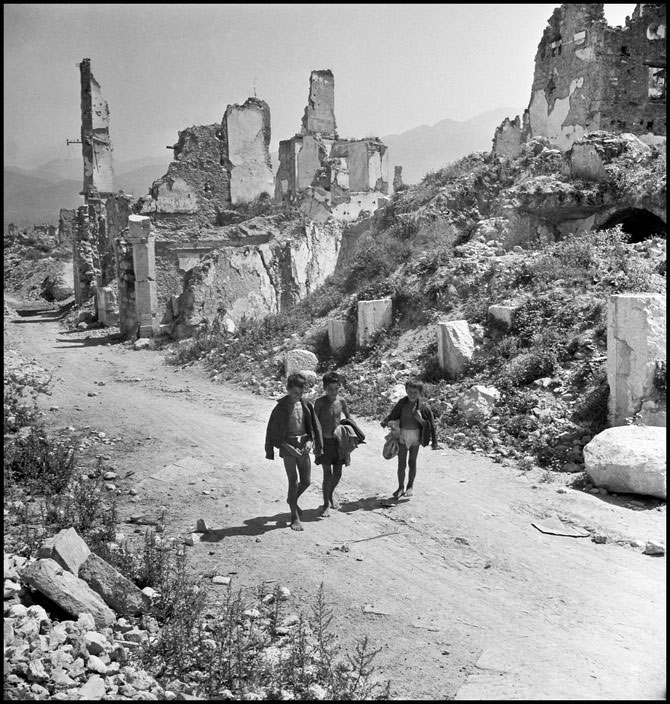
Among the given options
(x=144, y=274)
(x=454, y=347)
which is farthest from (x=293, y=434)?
(x=144, y=274)

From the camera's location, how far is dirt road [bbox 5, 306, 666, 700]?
364 cm

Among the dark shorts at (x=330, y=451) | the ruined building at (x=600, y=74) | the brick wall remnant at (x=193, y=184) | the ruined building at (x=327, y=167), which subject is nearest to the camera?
the dark shorts at (x=330, y=451)

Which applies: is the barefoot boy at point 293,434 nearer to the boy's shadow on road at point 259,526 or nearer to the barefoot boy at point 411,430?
the boy's shadow on road at point 259,526

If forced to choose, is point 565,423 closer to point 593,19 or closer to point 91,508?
point 91,508

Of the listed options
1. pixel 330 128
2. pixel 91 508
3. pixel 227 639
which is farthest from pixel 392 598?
pixel 330 128

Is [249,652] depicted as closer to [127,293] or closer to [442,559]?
[442,559]

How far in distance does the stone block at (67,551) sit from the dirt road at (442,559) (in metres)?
0.87

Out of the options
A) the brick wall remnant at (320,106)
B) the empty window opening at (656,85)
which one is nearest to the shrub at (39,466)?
the empty window opening at (656,85)

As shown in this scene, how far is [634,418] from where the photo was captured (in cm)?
724

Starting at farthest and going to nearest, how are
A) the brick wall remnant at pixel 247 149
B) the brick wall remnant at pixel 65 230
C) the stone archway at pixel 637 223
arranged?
the brick wall remnant at pixel 65 230
the brick wall remnant at pixel 247 149
the stone archway at pixel 637 223

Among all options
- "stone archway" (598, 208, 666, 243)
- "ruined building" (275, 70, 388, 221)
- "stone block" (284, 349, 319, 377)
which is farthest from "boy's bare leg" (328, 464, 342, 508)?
"ruined building" (275, 70, 388, 221)

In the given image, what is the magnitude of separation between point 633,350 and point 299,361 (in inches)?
238

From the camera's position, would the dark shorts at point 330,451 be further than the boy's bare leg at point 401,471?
No

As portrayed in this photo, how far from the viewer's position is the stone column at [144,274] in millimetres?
17359
